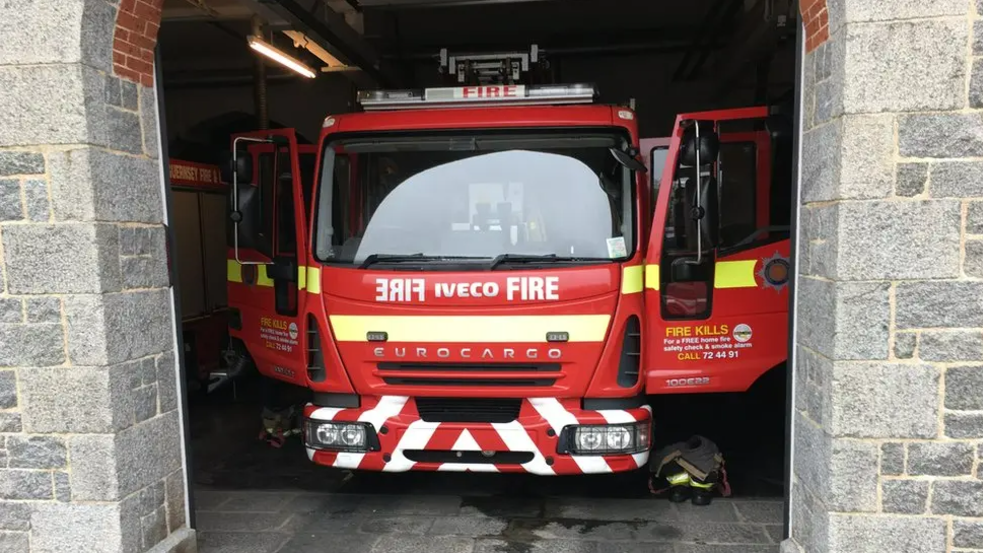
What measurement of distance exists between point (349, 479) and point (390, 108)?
2768mm

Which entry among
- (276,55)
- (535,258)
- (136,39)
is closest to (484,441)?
(535,258)

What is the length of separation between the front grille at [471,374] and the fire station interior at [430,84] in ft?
3.20

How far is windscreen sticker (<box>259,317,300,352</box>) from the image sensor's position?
16.8ft

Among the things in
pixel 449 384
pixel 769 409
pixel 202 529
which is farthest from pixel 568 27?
pixel 202 529

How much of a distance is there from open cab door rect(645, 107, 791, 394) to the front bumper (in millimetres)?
526

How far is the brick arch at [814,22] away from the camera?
9.84ft

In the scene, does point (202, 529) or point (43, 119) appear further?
point (202, 529)

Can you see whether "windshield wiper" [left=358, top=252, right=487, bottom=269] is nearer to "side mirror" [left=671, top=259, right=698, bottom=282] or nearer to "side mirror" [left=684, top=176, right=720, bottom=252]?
"side mirror" [left=671, top=259, right=698, bottom=282]

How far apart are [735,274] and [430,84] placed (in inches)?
338

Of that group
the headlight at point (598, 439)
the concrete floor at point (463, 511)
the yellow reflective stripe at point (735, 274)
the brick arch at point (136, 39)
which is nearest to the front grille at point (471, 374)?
the headlight at point (598, 439)

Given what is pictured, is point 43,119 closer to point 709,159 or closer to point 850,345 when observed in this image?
point 709,159

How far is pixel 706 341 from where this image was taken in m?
4.30

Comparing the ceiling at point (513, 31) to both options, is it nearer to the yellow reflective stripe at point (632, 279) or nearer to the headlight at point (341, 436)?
the headlight at point (341, 436)

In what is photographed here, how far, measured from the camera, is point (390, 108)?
4469 mm
